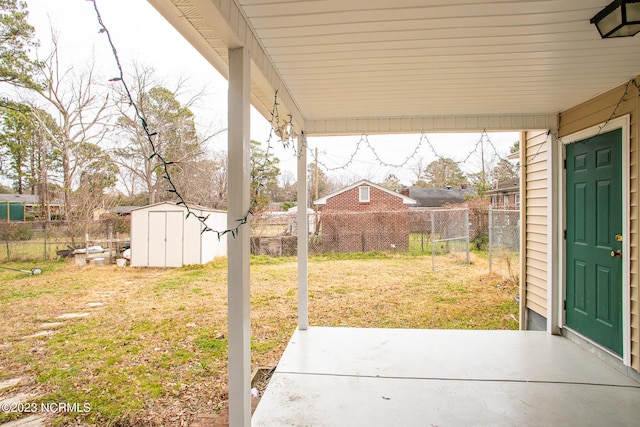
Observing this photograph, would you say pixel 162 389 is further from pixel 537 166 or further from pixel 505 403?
pixel 537 166

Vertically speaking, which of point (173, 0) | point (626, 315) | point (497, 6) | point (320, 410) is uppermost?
point (497, 6)

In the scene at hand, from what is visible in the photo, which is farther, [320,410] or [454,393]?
[454,393]

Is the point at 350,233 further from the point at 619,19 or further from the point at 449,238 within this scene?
the point at 619,19

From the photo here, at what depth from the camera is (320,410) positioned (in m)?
2.15

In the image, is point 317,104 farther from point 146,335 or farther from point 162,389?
point 146,335

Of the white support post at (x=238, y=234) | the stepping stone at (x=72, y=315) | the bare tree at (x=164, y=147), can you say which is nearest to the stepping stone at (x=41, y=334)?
the stepping stone at (x=72, y=315)

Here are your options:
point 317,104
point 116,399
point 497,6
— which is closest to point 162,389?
point 116,399

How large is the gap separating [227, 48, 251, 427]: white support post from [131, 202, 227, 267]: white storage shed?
4794 millimetres

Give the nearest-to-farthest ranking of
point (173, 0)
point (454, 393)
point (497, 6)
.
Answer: point (173, 0) < point (497, 6) < point (454, 393)

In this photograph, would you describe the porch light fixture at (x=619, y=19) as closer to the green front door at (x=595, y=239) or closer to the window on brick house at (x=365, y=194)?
the green front door at (x=595, y=239)

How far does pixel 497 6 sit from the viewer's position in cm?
149

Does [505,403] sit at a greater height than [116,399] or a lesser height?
greater

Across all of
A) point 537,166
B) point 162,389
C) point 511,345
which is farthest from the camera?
point 537,166

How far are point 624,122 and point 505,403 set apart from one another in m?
2.51
